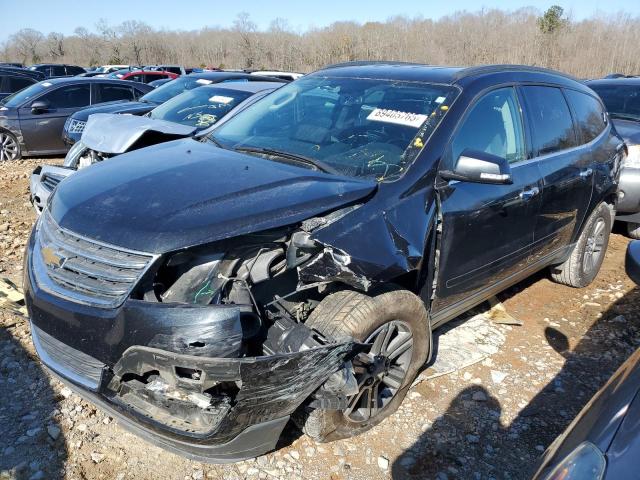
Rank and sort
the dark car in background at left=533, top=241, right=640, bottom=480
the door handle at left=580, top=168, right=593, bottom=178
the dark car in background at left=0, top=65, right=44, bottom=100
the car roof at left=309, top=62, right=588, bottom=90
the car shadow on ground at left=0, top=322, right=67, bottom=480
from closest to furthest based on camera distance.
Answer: the dark car in background at left=533, top=241, right=640, bottom=480 < the car shadow on ground at left=0, top=322, right=67, bottom=480 < the car roof at left=309, top=62, right=588, bottom=90 < the door handle at left=580, top=168, right=593, bottom=178 < the dark car in background at left=0, top=65, right=44, bottom=100

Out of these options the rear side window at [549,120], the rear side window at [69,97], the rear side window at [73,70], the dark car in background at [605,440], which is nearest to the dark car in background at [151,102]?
the rear side window at [69,97]

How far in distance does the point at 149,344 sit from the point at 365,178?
1.40m

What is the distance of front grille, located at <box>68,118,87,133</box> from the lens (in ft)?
26.6

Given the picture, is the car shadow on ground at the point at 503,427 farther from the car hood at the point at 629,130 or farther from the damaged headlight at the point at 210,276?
the car hood at the point at 629,130

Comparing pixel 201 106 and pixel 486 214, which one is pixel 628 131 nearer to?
pixel 486 214

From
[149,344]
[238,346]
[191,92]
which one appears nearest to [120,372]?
[149,344]

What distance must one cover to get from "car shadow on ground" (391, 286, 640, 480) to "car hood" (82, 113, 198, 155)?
357cm

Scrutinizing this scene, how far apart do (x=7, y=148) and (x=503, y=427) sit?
9.83 meters

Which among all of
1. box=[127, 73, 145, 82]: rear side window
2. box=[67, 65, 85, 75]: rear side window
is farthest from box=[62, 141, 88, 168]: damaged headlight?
box=[67, 65, 85, 75]: rear side window

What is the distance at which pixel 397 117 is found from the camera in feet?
10.7

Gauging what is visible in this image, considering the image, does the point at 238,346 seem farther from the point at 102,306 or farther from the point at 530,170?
the point at 530,170

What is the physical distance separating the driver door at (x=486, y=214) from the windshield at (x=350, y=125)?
9.3 inches

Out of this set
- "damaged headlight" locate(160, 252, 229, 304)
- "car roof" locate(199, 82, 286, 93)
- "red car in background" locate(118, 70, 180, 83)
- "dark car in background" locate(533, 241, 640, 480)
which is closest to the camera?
"dark car in background" locate(533, 241, 640, 480)

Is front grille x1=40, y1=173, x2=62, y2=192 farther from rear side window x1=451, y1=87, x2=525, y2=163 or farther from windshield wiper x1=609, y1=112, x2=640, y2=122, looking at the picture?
windshield wiper x1=609, y1=112, x2=640, y2=122
